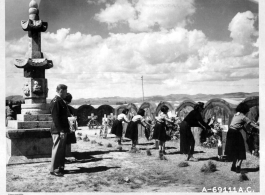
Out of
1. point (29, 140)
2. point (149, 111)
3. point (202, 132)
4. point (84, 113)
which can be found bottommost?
point (29, 140)

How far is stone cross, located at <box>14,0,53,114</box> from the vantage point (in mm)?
7562

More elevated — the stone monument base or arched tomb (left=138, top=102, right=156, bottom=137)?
arched tomb (left=138, top=102, right=156, bottom=137)

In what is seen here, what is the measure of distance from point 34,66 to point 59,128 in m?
2.12

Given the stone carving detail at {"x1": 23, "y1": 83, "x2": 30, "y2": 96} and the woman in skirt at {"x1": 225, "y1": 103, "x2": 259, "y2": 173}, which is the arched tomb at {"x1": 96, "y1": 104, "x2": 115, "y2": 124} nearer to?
the stone carving detail at {"x1": 23, "y1": 83, "x2": 30, "y2": 96}

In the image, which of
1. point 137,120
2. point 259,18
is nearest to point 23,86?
point 137,120

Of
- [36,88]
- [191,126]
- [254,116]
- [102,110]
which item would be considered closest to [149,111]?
[191,126]

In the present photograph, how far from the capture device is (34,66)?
7629 millimetres

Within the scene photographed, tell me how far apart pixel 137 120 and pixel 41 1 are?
433 cm

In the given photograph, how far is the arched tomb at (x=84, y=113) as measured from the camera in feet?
69.1

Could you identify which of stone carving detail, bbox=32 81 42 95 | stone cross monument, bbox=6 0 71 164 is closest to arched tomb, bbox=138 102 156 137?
stone cross monument, bbox=6 0 71 164

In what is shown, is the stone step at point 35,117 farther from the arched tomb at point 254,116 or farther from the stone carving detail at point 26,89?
the arched tomb at point 254,116

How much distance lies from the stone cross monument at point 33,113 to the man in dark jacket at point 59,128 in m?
1.08

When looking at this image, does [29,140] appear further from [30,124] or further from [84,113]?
[84,113]
